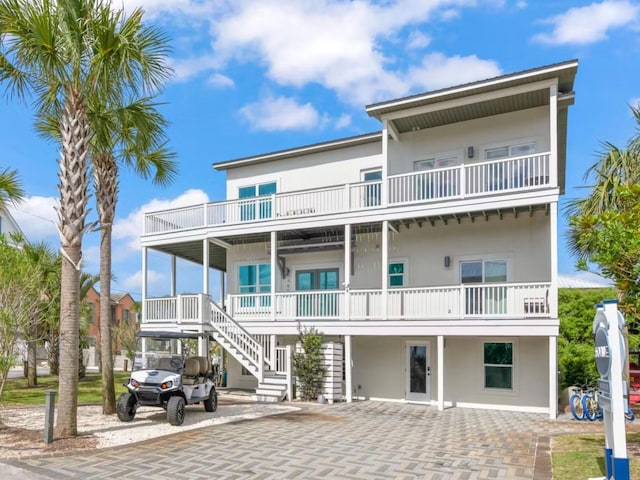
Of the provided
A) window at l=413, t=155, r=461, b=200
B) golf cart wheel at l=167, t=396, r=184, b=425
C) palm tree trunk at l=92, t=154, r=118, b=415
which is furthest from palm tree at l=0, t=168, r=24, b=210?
window at l=413, t=155, r=461, b=200

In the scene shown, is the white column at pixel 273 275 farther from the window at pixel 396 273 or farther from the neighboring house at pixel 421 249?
the window at pixel 396 273

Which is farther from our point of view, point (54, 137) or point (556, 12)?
point (54, 137)

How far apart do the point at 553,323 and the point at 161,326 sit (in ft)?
40.7

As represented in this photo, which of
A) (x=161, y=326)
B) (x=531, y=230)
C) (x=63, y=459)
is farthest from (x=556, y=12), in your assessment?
(x=161, y=326)

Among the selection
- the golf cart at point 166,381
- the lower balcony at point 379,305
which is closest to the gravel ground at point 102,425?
the golf cart at point 166,381

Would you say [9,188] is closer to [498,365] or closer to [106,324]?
[106,324]

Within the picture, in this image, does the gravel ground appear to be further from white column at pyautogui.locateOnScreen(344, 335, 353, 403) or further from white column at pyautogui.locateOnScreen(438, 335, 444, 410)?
white column at pyautogui.locateOnScreen(438, 335, 444, 410)

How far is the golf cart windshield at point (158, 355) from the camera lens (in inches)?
480

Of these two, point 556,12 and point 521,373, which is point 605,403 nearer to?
point 556,12

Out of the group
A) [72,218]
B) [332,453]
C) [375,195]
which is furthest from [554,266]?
[72,218]

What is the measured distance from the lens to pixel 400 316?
15.3 m

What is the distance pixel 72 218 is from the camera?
9.90 metres

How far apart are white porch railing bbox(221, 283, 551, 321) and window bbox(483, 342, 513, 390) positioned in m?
1.69

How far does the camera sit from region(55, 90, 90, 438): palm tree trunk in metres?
9.63
